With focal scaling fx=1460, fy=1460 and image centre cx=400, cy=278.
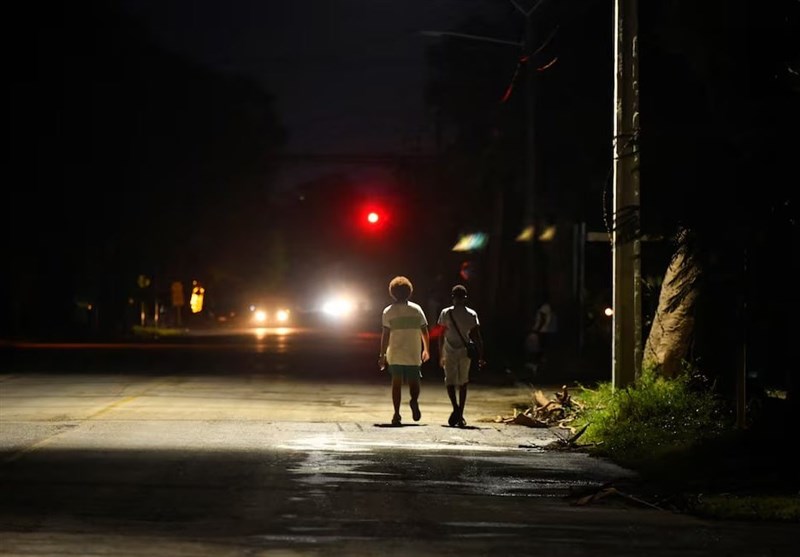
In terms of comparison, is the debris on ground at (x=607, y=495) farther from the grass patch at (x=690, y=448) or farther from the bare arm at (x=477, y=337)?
the bare arm at (x=477, y=337)

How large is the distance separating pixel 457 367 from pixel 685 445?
4504 millimetres

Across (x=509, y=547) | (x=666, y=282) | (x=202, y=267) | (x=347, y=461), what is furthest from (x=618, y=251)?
(x=202, y=267)

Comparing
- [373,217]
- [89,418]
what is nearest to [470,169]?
[373,217]

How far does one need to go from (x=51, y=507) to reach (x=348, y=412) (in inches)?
394

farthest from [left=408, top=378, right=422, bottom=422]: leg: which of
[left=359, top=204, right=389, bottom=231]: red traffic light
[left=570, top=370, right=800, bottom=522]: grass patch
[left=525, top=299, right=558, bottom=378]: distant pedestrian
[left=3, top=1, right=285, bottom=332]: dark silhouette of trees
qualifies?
[left=3, top=1, right=285, bottom=332]: dark silhouette of trees

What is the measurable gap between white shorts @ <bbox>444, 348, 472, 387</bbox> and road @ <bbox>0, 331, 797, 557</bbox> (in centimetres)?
65

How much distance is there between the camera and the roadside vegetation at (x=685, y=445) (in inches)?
483

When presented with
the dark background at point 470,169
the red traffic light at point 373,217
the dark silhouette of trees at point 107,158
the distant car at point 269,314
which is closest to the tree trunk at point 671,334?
the dark background at point 470,169

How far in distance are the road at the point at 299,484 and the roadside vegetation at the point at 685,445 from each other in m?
0.43

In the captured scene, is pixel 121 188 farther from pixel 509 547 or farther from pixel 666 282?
pixel 509 547

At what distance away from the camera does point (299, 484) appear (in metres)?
13.1

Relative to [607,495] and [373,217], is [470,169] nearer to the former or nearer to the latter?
[373,217]

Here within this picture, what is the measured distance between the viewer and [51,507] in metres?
11.5

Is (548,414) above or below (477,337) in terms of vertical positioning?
below
